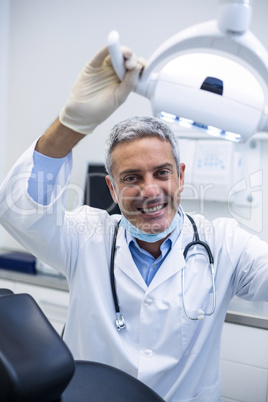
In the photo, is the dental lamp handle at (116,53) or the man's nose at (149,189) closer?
the dental lamp handle at (116,53)

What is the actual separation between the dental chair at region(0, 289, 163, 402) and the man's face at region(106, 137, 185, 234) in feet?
1.90

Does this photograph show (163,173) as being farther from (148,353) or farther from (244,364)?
(244,364)

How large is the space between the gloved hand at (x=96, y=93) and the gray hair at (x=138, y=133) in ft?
0.91

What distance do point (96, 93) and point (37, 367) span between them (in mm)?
534

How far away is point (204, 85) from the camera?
0.69m

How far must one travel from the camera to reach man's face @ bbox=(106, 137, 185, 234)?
1027 mm

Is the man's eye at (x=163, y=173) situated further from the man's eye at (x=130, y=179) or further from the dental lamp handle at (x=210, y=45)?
the dental lamp handle at (x=210, y=45)

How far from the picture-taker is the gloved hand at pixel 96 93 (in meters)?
0.70

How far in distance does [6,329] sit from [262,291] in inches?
31.5

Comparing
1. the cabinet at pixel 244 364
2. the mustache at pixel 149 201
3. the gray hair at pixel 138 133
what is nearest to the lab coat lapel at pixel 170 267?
the mustache at pixel 149 201

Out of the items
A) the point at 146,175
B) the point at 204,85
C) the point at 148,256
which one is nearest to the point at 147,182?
the point at 146,175

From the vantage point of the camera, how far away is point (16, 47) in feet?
7.68

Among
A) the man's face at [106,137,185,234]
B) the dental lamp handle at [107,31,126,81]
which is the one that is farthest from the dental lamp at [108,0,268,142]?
the man's face at [106,137,185,234]

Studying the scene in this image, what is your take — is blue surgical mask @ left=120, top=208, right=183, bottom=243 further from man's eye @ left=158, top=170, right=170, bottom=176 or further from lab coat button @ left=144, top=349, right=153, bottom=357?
lab coat button @ left=144, top=349, right=153, bottom=357
